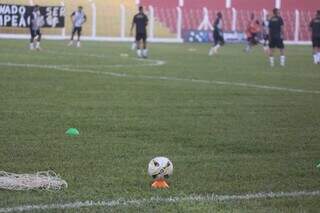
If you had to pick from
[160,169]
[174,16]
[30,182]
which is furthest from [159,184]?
[174,16]

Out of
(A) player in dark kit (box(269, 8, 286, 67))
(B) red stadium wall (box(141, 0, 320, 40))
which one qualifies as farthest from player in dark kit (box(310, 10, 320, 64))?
(B) red stadium wall (box(141, 0, 320, 40))

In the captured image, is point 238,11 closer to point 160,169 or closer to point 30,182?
point 160,169

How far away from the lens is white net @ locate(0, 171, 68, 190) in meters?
7.25

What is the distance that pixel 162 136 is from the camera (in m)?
10.9

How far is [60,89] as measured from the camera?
55.9ft

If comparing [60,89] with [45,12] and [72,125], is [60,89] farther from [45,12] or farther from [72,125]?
[45,12]

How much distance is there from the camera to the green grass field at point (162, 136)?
7.31 m

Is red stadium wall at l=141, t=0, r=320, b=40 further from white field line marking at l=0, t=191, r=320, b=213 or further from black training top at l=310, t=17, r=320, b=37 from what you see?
white field line marking at l=0, t=191, r=320, b=213

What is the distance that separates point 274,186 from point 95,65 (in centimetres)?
1783

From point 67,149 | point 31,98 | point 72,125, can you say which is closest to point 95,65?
point 31,98

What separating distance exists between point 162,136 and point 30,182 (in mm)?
3713

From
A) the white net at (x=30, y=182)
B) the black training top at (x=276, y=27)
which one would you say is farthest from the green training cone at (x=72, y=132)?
the black training top at (x=276, y=27)

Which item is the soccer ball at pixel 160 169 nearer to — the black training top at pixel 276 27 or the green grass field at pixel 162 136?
the green grass field at pixel 162 136

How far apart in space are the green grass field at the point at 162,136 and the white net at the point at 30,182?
0.13m
